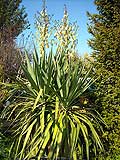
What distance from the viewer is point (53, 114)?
591 cm

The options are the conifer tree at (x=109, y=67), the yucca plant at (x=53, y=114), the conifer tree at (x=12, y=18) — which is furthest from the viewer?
the conifer tree at (x=12, y=18)

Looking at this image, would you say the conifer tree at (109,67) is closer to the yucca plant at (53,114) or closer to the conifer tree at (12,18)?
the yucca plant at (53,114)

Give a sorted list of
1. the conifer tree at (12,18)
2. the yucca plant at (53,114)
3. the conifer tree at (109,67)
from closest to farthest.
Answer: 1. the yucca plant at (53,114)
2. the conifer tree at (109,67)
3. the conifer tree at (12,18)

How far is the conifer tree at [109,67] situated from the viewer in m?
6.22

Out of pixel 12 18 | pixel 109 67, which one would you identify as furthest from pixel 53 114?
pixel 12 18

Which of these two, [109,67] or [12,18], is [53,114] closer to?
[109,67]

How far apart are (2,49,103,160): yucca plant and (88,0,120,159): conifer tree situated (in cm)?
26

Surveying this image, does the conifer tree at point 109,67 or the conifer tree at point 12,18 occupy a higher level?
the conifer tree at point 12,18

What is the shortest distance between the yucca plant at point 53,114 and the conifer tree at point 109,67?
26 cm

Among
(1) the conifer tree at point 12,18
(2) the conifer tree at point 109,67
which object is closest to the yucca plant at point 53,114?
(2) the conifer tree at point 109,67

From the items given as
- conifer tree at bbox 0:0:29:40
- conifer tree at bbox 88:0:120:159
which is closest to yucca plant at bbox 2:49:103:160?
conifer tree at bbox 88:0:120:159

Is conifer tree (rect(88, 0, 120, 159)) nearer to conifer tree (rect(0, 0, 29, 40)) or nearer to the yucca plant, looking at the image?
the yucca plant

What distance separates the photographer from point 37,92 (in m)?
6.26

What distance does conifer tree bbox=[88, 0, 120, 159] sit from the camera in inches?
245
